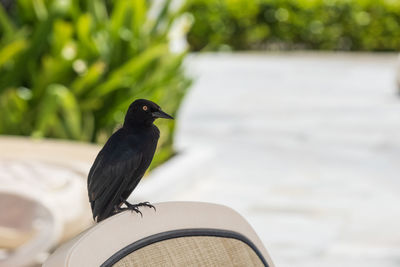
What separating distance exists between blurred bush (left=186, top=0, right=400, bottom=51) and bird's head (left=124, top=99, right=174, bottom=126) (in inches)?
664

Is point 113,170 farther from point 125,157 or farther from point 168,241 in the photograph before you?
point 168,241

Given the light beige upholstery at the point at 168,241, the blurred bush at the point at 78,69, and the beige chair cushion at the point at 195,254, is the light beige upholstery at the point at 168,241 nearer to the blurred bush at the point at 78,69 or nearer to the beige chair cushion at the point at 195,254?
the beige chair cushion at the point at 195,254

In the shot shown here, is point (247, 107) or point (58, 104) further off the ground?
point (58, 104)

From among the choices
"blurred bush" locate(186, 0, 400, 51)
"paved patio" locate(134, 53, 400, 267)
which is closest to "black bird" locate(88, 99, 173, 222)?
"paved patio" locate(134, 53, 400, 267)

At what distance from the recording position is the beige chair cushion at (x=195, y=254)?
100 cm

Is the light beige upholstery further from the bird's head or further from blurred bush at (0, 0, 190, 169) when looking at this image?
blurred bush at (0, 0, 190, 169)

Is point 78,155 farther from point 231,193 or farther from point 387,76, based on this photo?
point 387,76

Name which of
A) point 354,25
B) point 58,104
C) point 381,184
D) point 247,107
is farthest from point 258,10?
point 58,104

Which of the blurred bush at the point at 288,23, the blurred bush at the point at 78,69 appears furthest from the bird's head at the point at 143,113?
the blurred bush at the point at 288,23

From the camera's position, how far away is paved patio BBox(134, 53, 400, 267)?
14.8 feet

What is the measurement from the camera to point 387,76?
43.7 feet

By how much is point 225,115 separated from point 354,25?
A: 8976mm

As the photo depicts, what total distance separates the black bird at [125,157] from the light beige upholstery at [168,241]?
0.06m

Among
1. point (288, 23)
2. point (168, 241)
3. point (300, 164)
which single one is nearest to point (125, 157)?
point (168, 241)
